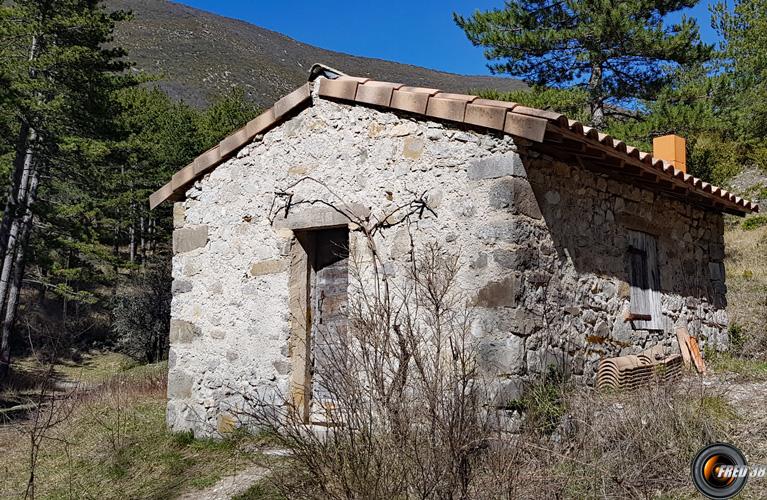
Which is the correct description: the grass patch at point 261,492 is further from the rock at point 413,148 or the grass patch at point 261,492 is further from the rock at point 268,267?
the rock at point 413,148

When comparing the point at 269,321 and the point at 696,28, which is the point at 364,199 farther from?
the point at 696,28

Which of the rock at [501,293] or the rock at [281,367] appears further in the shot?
the rock at [281,367]

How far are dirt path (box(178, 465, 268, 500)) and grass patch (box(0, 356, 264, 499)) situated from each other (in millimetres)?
98

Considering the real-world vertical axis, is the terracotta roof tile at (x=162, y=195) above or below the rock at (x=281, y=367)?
above

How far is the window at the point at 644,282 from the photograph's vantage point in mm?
6965

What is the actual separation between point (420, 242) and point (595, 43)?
1017 cm

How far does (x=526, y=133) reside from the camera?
5.05 meters

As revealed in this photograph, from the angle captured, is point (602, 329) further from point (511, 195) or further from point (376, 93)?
point (376, 93)

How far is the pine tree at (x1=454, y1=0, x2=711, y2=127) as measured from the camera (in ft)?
42.8

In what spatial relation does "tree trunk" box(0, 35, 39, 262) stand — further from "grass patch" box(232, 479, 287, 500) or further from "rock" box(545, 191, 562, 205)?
"rock" box(545, 191, 562, 205)

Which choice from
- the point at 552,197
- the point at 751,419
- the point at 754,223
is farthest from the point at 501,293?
the point at 754,223

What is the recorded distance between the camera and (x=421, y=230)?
5590 millimetres

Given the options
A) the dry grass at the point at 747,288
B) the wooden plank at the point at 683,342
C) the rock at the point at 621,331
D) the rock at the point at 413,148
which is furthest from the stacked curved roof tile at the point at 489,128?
the dry grass at the point at 747,288

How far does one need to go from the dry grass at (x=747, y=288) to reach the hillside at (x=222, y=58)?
32821mm
